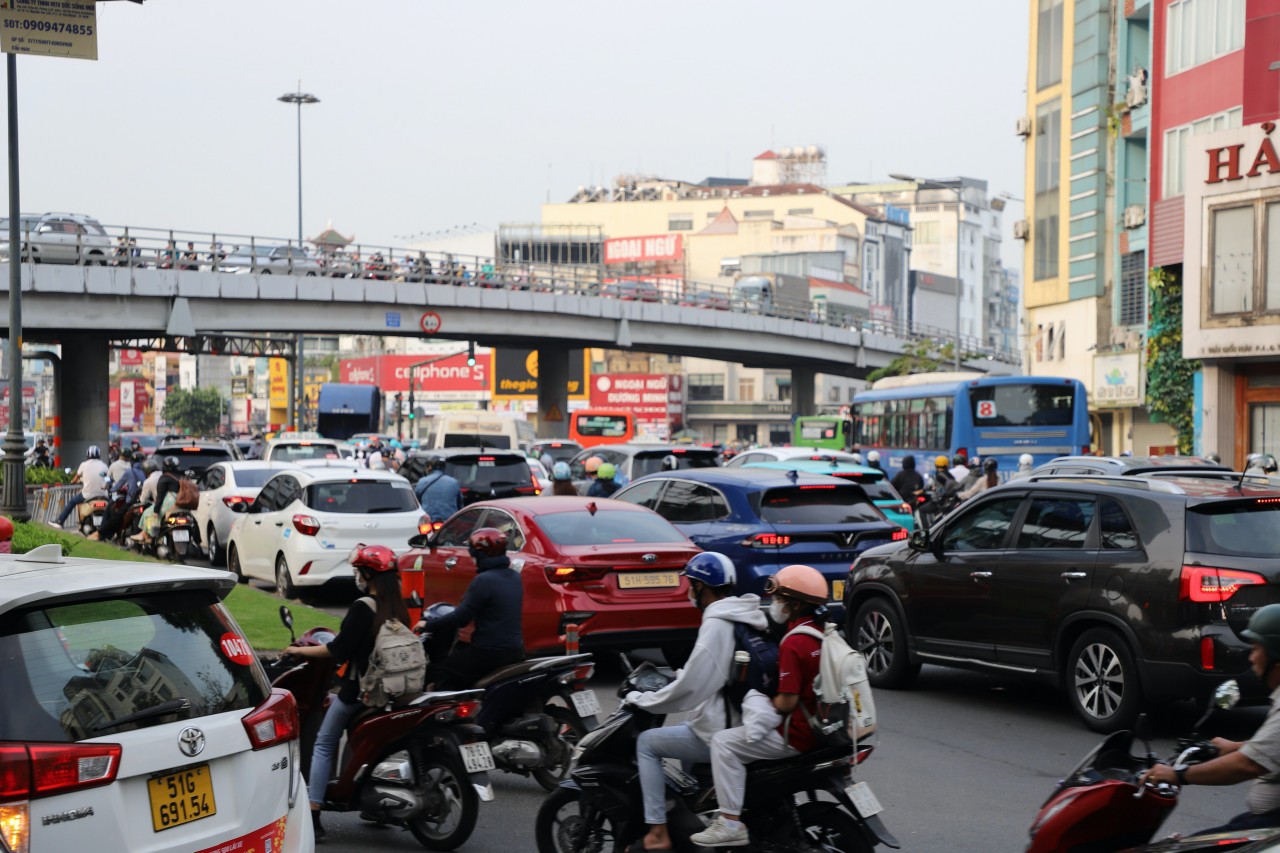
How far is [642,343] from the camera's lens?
5728 centimetres

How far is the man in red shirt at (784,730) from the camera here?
598 centimetres

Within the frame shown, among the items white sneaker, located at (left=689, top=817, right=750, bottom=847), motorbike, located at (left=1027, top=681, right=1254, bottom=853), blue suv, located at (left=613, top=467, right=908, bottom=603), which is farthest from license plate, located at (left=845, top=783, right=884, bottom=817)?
blue suv, located at (left=613, top=467, right=908, bottom=603)

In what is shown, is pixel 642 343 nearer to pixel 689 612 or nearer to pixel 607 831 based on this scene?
pixel 689 612

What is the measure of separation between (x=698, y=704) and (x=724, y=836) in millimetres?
541

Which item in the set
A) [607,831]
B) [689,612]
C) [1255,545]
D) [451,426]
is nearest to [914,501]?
[689,612]

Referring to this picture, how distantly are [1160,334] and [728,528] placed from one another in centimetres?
2118

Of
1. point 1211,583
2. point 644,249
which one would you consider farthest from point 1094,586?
point 644,249

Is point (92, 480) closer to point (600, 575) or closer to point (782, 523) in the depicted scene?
point (782, 523)

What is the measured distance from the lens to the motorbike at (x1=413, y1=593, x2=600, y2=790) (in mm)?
7906

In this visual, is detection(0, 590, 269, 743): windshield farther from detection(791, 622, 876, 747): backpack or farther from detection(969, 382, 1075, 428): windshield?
detection(969, 382, 1075, 428): windshield

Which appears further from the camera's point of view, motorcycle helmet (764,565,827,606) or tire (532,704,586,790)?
tire (532,704,586,790)

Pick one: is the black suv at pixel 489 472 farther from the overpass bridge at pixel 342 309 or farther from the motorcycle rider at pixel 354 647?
the overpass bridge at pixel 342 309

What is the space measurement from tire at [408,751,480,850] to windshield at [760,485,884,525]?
21.5ft

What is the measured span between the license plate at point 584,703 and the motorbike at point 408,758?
2.46ft
